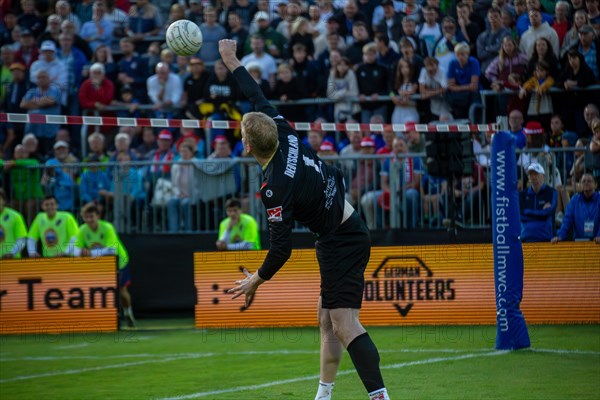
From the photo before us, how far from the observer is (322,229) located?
7.13 m

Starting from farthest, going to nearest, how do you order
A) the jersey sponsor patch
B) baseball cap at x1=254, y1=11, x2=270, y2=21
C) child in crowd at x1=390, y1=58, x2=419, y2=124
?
baseball cap at x1=254, y1=11, x2=270, y2=21 → child in crowd at x1=390, y1=58, x2=419, y2=124 → the jersey sponsor patch

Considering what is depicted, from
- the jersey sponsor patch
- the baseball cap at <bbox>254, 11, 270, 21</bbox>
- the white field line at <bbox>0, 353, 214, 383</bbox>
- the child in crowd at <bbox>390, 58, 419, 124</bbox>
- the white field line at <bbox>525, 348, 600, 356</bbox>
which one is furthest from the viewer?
the baseball cap at <bbox>254, 11, 270, 21</bbox>

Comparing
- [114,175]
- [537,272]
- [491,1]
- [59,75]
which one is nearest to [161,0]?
[59,75]

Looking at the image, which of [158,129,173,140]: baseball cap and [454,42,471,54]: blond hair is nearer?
[454,42,471,54]: blond hair

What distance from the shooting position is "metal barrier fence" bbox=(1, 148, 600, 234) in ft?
50.2

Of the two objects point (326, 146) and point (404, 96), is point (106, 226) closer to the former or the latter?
point (326, 146)

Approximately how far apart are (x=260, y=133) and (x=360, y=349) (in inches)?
67.4

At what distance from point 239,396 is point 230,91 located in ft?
33.8

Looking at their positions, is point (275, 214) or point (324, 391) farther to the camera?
point (324, 391)

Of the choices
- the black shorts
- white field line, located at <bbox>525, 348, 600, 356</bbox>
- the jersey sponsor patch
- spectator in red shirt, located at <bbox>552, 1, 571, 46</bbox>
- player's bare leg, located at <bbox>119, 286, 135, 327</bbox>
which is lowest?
white field line, located at <bbox>525, 348, 600, 356</bbox>

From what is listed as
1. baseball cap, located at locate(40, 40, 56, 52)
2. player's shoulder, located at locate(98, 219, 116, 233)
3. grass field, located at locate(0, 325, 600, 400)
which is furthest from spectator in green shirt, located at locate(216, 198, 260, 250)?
baseball cap, located at locate(40, 40, 56, 52)

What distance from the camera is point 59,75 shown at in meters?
20.4

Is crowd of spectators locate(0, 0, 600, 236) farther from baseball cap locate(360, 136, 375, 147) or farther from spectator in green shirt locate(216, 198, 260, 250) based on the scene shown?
spectator in green shirt locate(216, 198, 260, 250)

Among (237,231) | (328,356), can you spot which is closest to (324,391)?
(328,356)
